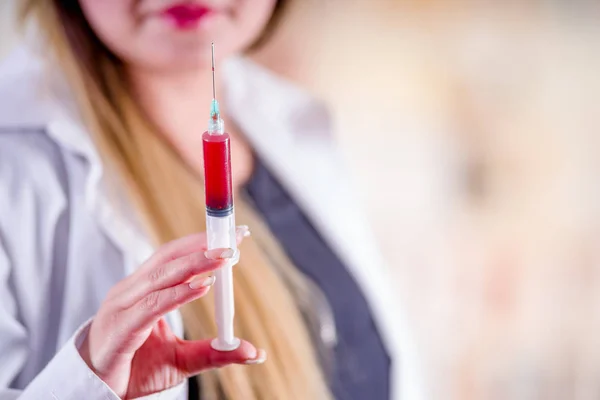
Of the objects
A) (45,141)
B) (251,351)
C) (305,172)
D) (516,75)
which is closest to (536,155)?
(516,75)

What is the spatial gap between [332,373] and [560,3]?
2.23 feet

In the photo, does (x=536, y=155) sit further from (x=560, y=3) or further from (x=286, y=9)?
(x=286, y=9)

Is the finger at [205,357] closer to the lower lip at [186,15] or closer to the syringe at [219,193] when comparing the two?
the syringe at [219,193]

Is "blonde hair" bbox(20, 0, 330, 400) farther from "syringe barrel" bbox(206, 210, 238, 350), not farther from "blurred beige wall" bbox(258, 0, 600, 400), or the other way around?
"blurred beige wall" bbox(258, 0, 600, 400)

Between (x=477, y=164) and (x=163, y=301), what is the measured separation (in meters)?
0.59

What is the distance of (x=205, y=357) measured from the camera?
81 centimetres

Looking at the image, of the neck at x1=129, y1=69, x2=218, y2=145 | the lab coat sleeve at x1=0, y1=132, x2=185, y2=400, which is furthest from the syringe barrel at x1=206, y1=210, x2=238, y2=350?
the neck at x1=129, y1=69, x2=218, y2=145

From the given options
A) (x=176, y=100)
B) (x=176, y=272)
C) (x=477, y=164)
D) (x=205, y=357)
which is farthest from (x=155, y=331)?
(x=477, y=164)

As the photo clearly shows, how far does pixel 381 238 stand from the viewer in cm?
102

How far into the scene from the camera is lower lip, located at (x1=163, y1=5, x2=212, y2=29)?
A: 2.76ft

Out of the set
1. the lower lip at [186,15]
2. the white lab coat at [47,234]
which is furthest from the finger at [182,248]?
the lower lip at [186,15]

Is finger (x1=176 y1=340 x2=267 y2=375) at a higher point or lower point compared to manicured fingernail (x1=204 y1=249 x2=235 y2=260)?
lower

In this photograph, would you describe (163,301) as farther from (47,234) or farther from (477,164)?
(477,164)

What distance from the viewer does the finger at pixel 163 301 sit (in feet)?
2.18
